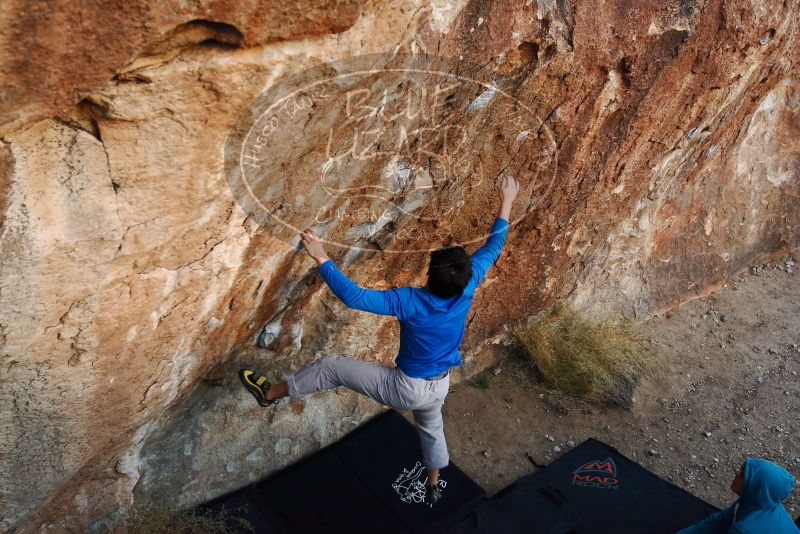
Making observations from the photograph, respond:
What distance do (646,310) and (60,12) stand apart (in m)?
4.31

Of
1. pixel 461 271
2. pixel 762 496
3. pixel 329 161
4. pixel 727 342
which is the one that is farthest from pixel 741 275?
pixel 329 161

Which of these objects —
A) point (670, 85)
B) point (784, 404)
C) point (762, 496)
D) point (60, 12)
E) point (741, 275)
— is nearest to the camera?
point (60, 12)

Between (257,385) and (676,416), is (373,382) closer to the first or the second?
(257,385)

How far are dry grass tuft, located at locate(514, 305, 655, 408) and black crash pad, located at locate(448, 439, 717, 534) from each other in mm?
622

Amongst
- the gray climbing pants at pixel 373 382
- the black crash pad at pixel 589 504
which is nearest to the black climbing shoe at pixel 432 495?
the black crash pad at pixel 589 504

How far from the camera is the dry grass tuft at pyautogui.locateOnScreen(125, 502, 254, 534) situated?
9.34 feet

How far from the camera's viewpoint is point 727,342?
15.5 ft

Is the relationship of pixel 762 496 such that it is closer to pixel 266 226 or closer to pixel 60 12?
pixel 266 226

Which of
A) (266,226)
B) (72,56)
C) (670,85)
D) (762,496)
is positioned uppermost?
(670,85)

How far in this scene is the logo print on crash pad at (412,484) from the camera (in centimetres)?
323

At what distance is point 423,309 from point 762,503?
1.40m

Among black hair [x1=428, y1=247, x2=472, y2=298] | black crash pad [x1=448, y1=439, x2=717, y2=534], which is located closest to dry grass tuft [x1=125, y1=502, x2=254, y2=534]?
black crash pad [x1=448, y1=439, x2=717, y2=534]
